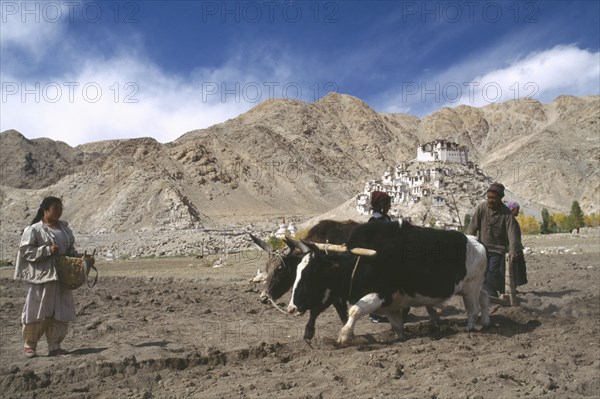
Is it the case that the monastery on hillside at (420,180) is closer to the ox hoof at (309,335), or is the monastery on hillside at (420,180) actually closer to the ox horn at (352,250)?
the ox hoof at (309,335)

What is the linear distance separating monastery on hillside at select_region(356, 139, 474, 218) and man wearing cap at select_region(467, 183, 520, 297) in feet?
184

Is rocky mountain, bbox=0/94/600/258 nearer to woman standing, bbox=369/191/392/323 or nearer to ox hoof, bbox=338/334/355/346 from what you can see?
woman standing, bbox=369/191/392/323

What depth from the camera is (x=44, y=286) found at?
19.0ft

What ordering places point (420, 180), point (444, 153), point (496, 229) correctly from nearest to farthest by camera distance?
point (496, 229) → point (420, 180) → point (444, 153)

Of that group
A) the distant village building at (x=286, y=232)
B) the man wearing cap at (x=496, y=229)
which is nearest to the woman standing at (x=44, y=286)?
the distant village building at (x=286, y=232)

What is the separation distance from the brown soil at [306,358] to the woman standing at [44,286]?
1.00ft

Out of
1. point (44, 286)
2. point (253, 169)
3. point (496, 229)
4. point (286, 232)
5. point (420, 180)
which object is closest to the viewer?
point (44, 286)

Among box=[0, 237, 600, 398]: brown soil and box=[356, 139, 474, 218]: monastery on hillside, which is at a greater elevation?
box=[356, 139, 474, 218]: monastery on hillside

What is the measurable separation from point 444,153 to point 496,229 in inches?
3431

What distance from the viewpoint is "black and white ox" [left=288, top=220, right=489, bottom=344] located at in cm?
520

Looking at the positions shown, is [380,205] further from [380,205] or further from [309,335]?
[309,335]

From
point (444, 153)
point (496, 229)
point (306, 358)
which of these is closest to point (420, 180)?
point (444, 153)

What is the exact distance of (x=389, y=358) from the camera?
15.2 feet

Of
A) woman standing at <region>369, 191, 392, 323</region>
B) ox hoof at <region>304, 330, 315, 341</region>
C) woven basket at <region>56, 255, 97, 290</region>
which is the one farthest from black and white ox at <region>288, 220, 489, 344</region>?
woven basket at <region>56, 255, 97, 290</region>
